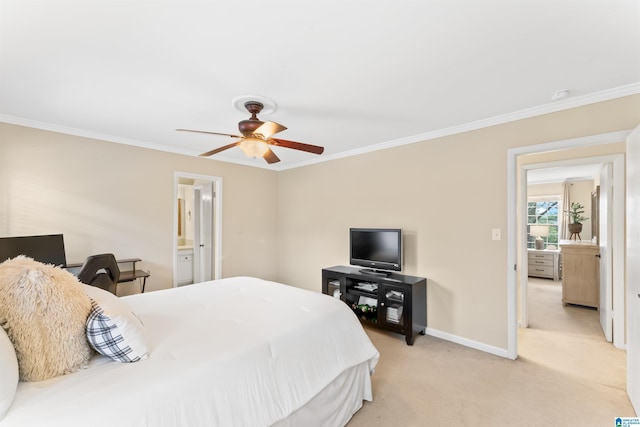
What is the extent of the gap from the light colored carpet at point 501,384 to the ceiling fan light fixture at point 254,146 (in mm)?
2104

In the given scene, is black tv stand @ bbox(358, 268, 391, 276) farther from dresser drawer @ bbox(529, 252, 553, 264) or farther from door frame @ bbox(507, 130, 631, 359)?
dresser drawer @ bbox(529, 252, 553, 264)

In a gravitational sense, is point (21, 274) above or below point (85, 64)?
below

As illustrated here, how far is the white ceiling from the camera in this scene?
1477 millimetres

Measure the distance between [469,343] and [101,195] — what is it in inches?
179

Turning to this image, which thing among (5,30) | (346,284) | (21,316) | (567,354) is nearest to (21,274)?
(21,316)

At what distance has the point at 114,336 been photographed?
49.8 inches

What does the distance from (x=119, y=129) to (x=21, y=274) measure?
2.67 meters

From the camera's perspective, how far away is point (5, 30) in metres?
1.61

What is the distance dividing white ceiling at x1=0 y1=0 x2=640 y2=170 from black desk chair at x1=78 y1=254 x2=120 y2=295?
1399mm

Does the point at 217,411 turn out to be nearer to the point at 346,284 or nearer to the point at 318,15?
the point at 318,15

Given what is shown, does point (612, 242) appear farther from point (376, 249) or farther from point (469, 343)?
point (376, 249)

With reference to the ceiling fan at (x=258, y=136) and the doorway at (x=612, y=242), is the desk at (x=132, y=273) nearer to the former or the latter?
the ceiling fan at (x=258, y=136)

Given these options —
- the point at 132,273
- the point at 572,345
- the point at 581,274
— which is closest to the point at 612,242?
the point at 572,345

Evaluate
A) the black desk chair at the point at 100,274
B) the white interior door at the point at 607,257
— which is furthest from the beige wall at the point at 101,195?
the white interior door at the point at 607,257
